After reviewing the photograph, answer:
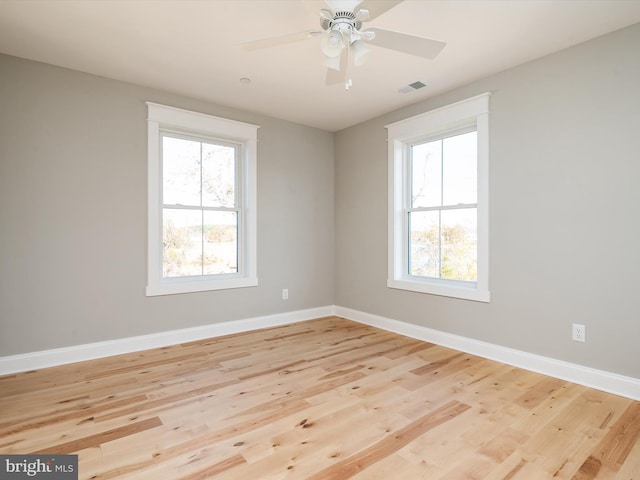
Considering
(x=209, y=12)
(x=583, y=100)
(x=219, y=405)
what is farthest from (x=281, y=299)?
(x=583, y=100)

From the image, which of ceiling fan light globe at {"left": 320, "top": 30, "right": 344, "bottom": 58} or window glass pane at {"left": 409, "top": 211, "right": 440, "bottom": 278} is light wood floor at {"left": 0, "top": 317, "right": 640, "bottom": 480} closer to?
window glass pane at {"left": 409, "top": 211, "right": 440, "bottom": 278}

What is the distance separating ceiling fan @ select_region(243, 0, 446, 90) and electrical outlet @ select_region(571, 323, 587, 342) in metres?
2.34

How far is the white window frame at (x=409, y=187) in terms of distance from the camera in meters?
3.21

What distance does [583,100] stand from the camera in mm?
2611

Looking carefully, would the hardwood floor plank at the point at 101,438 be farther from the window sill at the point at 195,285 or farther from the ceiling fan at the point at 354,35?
the ceiling fan at the point at 354,35

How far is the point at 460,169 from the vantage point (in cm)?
354

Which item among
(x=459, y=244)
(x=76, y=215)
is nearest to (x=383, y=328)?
(x=459, y=244)

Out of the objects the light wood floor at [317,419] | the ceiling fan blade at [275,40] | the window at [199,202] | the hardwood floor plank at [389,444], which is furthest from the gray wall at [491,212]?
the ceiling fan blade at [275,40]

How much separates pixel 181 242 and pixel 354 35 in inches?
110

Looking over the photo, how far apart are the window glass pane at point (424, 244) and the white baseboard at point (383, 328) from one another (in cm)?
66

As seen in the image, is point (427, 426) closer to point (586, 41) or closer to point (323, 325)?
point (323, 325)

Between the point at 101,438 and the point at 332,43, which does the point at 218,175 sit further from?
the point at 101,438

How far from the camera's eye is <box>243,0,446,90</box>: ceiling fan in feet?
5.83

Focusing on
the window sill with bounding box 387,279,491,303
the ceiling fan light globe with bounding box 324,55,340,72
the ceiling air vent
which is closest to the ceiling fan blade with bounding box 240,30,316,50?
the ceiling fan light globe with bounding box 324,55,340,72
